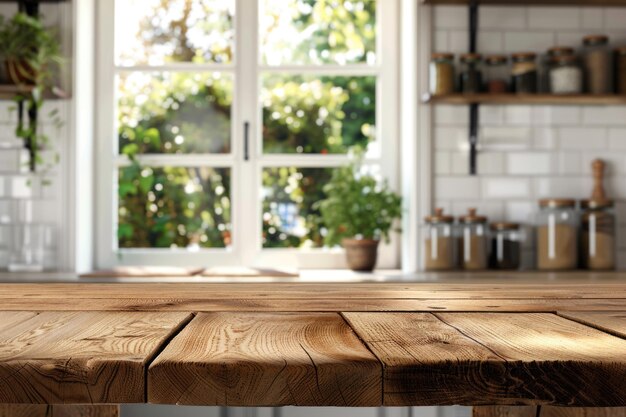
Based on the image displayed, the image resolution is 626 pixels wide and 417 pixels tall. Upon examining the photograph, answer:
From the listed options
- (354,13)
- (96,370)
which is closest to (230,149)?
(354,13)

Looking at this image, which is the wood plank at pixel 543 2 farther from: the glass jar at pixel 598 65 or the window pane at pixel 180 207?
the window pane at pixel 180 207

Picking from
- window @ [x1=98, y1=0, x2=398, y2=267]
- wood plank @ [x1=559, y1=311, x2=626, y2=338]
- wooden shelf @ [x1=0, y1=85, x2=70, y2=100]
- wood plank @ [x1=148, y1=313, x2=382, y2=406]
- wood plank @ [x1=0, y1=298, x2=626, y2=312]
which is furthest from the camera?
window @ [x1=98, y1=0, x2=398, y2=267]

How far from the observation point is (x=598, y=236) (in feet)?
11.0

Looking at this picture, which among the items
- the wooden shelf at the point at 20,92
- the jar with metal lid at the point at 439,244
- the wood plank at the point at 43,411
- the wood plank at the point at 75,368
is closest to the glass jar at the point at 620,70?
the jar with metal lid at the point at 439,244

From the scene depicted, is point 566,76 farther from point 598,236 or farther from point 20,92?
point 20,92

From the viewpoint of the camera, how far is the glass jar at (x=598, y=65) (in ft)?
11.1

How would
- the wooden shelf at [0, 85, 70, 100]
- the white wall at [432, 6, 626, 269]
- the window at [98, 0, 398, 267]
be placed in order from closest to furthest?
the wooden shelf at [0, 85, 70, 100]
the white wall at [432, 6, 626, 269]
the window at [98, 0, 398, 267]

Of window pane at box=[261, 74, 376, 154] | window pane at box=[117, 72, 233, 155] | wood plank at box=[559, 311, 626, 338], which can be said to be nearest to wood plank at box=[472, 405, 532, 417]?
wood plank at box=[559, 311, 626, 338]

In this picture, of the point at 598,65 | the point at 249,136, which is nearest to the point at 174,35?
the point at 249,136

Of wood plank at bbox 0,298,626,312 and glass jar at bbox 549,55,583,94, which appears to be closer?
wood plank at bbox 0,298,626,312

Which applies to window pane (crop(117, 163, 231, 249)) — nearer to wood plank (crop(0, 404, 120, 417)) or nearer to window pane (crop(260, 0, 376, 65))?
window pane (crop(260, 0, 376, 65))

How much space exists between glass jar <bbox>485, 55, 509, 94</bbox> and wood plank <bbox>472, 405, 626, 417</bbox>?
1980mm

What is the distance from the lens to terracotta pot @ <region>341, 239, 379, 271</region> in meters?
3.37

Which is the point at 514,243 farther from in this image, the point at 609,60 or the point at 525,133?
the point at 609,60
